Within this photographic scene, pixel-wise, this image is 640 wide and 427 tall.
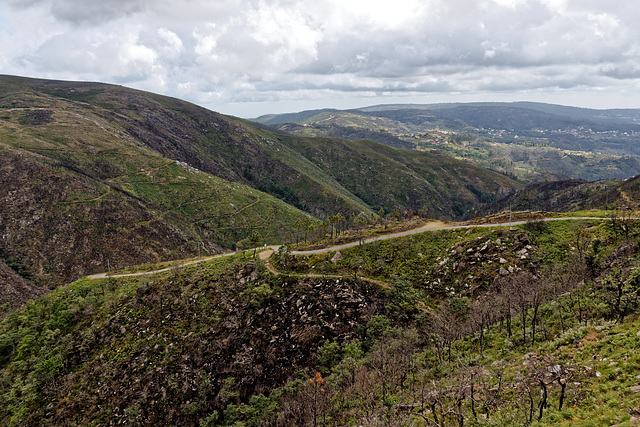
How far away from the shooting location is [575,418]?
61.7 ft

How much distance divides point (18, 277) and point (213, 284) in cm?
9541

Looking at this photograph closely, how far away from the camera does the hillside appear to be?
31.7 m

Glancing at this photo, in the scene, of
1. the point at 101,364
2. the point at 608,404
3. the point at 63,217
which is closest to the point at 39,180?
the point at 63,217

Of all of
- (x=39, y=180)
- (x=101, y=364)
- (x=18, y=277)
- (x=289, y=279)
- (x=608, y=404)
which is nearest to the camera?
(x=608, y=404)

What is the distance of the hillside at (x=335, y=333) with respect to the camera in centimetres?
3166

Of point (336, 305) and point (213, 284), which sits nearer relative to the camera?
point (336, 305)

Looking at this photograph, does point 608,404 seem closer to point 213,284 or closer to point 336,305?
point 336,305

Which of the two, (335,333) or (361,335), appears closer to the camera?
(361,335)

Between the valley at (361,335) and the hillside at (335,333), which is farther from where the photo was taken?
the hillside at (335,333)

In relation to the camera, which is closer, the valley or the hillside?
the valley

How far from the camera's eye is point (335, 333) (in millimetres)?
54812

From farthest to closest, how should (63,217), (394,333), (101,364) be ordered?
(63,217) → (101,364) → (394,333)

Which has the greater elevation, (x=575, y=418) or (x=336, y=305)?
(x=575, y=418)

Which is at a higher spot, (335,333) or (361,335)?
(335,333)
